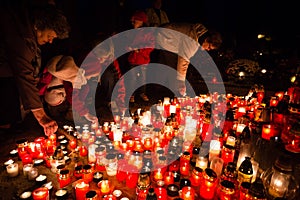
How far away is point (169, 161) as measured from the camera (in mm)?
2723

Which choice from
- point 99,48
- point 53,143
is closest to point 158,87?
point 99,48

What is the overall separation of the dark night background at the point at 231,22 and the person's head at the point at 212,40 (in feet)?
9.49

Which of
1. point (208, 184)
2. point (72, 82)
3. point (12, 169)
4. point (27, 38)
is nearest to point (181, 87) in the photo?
point (72, 82)

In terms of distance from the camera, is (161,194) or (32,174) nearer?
(161,194)

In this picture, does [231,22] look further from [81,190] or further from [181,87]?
[81,190]

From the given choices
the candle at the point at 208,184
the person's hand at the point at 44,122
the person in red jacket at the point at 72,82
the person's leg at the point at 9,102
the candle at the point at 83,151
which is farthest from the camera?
the person in red jacket at the point at 72,82

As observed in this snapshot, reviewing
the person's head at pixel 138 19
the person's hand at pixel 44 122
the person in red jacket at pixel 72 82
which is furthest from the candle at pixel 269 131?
the person's head at pixel 138 19

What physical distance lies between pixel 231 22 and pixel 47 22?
34.8 feet

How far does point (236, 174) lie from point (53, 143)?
254cm

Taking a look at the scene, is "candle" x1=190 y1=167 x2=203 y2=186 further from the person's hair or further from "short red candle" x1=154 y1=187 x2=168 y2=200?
the person's hair

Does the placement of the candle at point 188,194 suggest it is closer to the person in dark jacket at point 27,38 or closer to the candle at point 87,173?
the candle at point 87,173

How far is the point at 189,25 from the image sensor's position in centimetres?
487

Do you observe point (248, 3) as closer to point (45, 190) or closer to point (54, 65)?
point (54, 65)

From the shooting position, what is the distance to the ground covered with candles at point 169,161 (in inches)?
79.4
